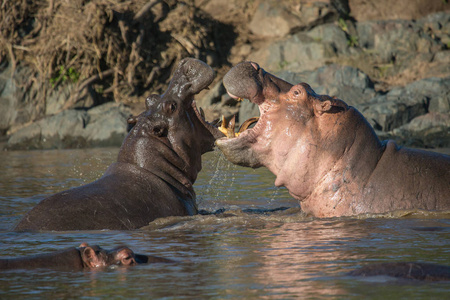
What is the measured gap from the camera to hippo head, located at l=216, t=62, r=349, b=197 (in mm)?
5973

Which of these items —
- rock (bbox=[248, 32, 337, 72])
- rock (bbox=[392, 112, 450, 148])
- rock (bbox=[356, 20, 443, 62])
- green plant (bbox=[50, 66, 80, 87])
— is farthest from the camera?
green plant (bbox=[50, 66, 80, 87])

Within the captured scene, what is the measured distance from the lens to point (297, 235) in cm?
586

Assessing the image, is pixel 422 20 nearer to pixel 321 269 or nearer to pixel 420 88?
pixel 420 88

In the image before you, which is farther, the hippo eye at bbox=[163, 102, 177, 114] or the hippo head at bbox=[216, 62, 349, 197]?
the hippo eye at bbox=[163, 102, 177, 114]

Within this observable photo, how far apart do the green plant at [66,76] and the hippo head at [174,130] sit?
15336mm

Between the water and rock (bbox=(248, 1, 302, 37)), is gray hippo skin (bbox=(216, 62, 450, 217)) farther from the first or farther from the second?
rock (bbox=(248, 1, 302, 37))

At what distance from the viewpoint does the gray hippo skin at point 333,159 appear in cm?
598

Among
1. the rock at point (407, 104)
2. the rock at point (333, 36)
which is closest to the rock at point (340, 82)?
the rock at point (407, 104)

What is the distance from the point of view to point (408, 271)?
4.29 metres

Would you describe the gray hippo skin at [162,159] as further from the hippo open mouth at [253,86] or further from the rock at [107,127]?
the rock at [107,127]

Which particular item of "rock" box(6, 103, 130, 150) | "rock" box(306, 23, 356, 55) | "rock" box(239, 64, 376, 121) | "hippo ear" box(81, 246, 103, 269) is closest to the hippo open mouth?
"hippo ear" box(81, 246, 103, 269)

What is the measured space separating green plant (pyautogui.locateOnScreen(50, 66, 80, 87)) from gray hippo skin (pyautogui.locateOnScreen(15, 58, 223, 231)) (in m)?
15.3

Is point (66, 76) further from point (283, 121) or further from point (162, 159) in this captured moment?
point (283, 121)

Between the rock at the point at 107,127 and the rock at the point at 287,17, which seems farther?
the rock at the point at 287,17
